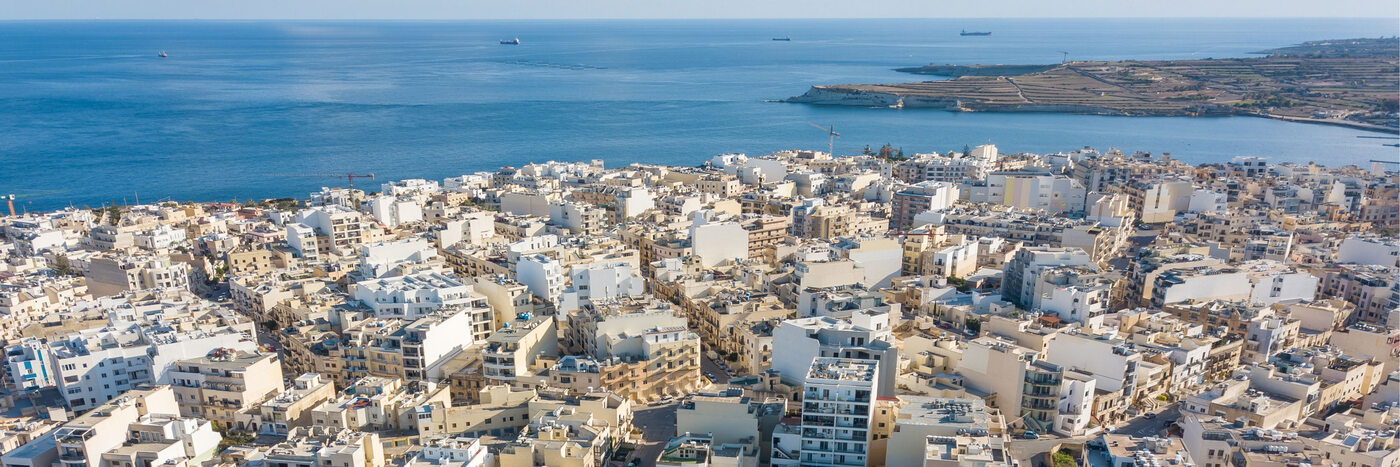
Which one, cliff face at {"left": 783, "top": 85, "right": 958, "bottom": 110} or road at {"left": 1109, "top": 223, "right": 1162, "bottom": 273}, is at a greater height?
cliff face at {"left": 783, "top": 85, "right": 958, "bottom": 110}

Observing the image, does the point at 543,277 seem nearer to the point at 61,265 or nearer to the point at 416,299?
the point at 416,299

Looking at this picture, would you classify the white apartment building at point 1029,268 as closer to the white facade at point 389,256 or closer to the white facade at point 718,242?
the white facade at point 718,242

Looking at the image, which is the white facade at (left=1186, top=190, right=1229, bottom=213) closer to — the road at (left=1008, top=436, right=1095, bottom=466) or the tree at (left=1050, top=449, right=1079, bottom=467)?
the road at (left=1008, top=436, right=1095, bottom=466)

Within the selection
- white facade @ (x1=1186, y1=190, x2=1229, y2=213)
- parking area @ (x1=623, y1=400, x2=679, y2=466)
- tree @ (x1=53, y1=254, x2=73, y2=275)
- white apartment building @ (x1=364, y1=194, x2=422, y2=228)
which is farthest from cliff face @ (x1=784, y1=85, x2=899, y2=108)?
parking area @ (x1=623, y1=400, x2=679, y2=466)

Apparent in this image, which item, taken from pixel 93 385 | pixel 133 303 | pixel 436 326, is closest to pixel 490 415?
pixel 436 326

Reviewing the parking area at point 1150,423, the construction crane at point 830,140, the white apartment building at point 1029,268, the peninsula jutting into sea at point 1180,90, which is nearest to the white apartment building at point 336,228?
the white apartment building at point 1029,268
